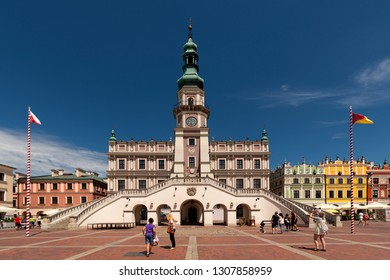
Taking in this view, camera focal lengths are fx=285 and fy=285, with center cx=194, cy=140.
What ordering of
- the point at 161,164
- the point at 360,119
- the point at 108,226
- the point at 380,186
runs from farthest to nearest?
the point at 380,186 → the point at 161,164 → the point at 108,226 → the point at 360,119

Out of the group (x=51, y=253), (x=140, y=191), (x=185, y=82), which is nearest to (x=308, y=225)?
(x=140, y=191)

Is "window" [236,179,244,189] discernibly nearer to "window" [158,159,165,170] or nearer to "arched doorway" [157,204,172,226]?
"arched doorway" [157,204,172,226]

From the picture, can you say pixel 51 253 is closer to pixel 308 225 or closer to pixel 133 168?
pixel 308 225

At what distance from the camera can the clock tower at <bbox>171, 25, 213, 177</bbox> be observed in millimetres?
45841

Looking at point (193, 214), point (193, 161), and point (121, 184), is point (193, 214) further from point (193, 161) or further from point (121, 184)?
point (121, 184)

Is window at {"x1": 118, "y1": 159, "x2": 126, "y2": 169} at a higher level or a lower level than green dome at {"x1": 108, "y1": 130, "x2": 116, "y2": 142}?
lower

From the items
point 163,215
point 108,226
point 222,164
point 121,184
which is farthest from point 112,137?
point 108,226

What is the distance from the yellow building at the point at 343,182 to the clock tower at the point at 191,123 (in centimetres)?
2983

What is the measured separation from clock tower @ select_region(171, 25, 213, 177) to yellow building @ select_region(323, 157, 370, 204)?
97.9ft

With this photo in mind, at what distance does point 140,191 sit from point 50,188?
27.1 m

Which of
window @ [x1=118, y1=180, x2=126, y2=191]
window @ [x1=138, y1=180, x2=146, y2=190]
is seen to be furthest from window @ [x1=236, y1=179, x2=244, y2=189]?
window @ [x1=118, y1=180, x2=126, y2=191]

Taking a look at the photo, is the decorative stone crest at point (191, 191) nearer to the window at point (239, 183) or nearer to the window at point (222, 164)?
the window at point (222, 164)

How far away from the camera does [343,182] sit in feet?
196

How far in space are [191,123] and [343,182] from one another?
117 ft
